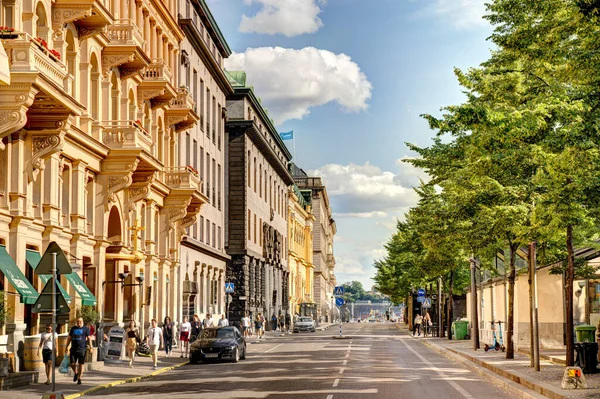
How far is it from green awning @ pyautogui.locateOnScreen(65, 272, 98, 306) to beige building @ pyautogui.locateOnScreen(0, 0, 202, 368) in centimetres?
21

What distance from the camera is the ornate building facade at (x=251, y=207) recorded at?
79938 millimetres

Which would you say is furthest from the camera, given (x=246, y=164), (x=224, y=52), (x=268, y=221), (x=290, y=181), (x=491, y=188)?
(x=290, y=181)

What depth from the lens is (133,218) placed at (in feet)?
138

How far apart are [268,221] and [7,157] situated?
2801 inches

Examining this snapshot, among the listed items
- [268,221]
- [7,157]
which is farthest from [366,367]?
[268,221]

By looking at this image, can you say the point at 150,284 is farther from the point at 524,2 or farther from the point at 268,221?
the point at 268,221

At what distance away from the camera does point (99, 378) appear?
2800 centimetres

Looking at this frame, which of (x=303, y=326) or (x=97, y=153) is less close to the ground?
(x=97, y=153)

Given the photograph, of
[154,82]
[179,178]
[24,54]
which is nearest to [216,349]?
[154,82]

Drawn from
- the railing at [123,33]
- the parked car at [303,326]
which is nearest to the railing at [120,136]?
the railing at [123,33]

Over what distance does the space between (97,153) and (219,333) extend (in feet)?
27.5

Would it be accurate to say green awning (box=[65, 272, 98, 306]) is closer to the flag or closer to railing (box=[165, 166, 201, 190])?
railing (box=[165, 166, 201, 190])

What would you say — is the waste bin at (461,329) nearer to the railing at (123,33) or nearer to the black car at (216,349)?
the black car at (216,349)

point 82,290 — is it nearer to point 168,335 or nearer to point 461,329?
point 168,335
